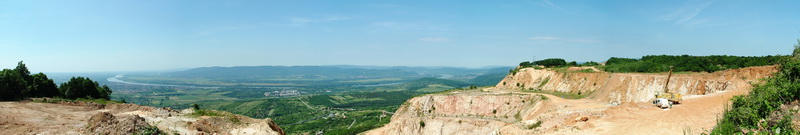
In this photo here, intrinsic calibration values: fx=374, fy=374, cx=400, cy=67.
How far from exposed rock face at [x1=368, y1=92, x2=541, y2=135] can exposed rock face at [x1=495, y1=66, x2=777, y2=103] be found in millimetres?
9200

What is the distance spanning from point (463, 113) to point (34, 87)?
48.8 m

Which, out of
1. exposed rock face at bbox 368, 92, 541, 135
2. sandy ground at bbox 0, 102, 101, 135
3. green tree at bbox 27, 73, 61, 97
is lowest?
exposed rock face at bbox 368, 92, 541, 135

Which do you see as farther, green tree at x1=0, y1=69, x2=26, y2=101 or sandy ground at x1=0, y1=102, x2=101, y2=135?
green tree at x1=0, y1=69, x2=26, y2=101

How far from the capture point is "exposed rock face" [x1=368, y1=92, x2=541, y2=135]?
4612 centimetres

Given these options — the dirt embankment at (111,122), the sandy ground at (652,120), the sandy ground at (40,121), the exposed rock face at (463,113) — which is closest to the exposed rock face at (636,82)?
the sandy ground at (652,120)

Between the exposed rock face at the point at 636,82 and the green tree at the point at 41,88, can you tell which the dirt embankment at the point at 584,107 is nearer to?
the exposed rock face at the point at 636,82

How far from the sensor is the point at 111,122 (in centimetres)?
1997

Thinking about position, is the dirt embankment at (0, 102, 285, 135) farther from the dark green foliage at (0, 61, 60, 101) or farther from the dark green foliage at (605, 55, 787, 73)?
the dark green foliage at (605, 55, 787, 73)

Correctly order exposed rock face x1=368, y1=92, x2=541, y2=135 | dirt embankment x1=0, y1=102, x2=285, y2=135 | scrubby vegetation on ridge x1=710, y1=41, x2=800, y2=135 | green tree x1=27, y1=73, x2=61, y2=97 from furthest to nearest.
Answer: exposed rock face x1=368, y1=92, x2=541, y2=135 → green tree x1=27, y1=73, x2=61, y2=97 → dirt embankment x1=0, y1=102, x2=285, y2=135 → scrubby vegetation on ridge x1=710, y1=41, x2=800, y2=135

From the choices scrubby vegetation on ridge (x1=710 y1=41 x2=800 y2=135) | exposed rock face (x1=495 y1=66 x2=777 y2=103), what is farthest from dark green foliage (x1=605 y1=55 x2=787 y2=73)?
scrubby vegetation on ridge (x1=710 y1=41 x2=800 y2=135)

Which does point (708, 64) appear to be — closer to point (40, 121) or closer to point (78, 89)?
point (40, 121)

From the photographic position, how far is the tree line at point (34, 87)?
31.9 m

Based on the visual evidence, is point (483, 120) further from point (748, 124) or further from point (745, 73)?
point (748, 124)

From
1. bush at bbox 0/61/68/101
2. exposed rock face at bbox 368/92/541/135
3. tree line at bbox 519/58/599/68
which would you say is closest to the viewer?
bush at bbox 0/61/68/101
